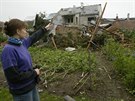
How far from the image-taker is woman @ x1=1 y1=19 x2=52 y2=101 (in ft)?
10.9

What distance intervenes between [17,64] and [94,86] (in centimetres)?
385

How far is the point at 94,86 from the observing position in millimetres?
6906

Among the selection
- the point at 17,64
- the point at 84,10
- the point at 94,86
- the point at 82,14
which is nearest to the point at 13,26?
the point at 17,64

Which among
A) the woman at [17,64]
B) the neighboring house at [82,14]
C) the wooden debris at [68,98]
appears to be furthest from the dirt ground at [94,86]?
the neighboring house at [82,14]

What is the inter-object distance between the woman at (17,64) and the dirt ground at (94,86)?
2997 mm

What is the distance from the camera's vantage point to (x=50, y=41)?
53.0ft

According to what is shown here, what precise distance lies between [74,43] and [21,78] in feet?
40.3

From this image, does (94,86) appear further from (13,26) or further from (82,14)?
(82,14)

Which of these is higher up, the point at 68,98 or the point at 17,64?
the point at 17,64

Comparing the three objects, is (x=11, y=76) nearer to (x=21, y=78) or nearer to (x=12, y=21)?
(x=21, y=78)

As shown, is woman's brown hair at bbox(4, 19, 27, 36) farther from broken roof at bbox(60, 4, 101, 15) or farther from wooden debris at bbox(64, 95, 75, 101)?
broken roof at bbox(60, 4, 101, 15)

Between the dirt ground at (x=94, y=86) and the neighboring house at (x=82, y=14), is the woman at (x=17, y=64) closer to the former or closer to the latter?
the dirt ground at (x=94, y=86)

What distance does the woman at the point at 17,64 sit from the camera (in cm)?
332

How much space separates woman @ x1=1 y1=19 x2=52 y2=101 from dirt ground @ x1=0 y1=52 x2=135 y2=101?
300cm
